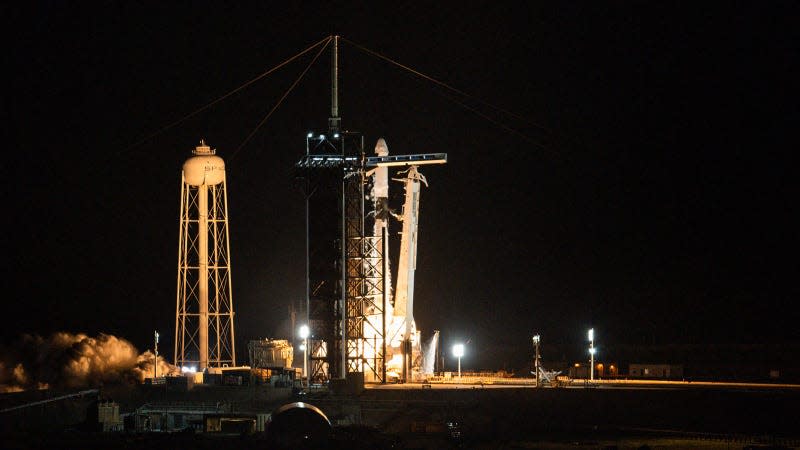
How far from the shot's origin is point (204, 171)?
2579 inches

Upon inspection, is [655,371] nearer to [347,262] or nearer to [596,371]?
[596,371]

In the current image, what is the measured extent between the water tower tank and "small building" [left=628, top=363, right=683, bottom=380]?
29668 millimetres

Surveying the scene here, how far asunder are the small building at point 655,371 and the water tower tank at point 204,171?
29668 millimetres

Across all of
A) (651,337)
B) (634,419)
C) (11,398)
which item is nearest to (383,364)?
(634,419)

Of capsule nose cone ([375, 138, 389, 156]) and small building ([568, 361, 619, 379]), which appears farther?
small building ([568, 361, 619, 379])

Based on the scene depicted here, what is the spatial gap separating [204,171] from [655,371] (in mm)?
32626

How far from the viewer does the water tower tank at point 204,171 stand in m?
65.4

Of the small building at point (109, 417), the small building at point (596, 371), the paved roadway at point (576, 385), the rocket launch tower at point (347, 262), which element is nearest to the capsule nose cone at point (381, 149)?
the rocket launch tower at point (347, 262)

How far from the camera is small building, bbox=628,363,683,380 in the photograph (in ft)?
254

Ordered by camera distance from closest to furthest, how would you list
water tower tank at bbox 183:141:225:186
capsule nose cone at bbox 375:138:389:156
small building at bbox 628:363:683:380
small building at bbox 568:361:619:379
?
water tower tank at bbox 183:141:225:186
capsule nose cone at bbox 375:138:389:156
small building at bbox 628:363:683:380
small building at bbox 568:361:619:379

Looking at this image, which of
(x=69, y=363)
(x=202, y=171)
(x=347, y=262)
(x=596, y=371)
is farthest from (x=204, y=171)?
(x=596, y=371)

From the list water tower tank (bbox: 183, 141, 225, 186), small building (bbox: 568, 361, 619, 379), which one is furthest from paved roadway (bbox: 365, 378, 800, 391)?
water tower tank (bbox: 183, 141, 225, 186)

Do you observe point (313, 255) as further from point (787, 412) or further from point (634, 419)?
point (787, 412)

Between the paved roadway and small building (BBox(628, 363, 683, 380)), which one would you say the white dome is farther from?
small building (BBox(628, 363, 683, 380))
